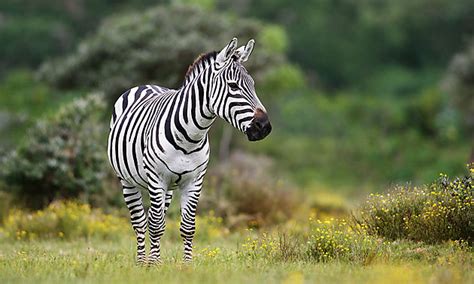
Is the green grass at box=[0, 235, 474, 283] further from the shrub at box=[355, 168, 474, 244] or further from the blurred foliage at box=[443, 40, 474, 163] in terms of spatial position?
the blurred foliage at box=[443, 40, 474, 163]

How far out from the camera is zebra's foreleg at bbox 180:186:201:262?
35.1 feet

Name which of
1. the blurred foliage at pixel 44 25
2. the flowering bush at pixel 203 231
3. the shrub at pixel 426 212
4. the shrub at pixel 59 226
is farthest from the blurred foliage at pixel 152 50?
the blurred foliage at pixel 44 25

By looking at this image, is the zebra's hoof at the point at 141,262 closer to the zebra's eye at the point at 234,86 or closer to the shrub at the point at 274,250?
the shrub at the point at 274,250

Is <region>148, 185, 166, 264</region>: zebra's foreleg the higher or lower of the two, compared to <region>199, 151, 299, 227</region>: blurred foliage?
lower

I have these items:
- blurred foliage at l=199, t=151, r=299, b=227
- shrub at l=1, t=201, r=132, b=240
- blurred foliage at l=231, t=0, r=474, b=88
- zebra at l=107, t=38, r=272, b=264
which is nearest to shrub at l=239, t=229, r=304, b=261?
zebra at l=107, t=38, r=272, b=264

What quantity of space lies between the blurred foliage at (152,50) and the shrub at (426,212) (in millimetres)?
17784

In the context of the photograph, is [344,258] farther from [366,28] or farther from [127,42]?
[366,28]

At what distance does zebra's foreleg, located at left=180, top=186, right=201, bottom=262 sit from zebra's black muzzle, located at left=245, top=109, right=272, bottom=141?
4.38 feet

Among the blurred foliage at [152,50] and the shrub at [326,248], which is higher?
the blurred foliage at [152,50]

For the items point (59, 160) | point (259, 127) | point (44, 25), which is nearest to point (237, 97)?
point (259, 127)

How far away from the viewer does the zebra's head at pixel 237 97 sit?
9.69 meters

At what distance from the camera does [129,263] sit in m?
11.0

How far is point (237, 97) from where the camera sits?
999 centimetres

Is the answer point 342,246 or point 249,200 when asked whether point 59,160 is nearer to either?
point 249,200
